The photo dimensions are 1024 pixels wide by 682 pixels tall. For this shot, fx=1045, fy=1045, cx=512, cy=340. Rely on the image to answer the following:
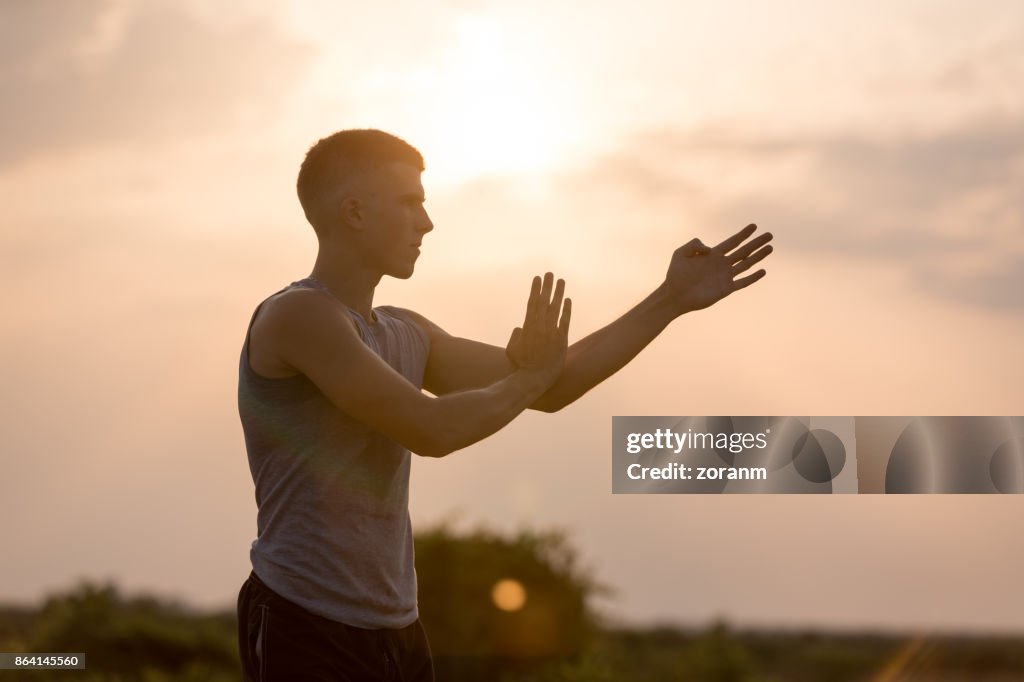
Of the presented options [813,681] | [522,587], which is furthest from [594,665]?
[813,681]

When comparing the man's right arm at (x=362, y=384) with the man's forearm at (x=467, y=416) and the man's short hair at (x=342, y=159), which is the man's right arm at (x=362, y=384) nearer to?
the man's forearm at (x=467, y=416)

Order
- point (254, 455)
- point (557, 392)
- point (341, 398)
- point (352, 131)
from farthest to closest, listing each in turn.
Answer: point (557, 392) → point (352, 131) → point (254, 455) → point (341, 398)

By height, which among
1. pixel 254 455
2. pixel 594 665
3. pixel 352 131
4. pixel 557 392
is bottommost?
pixel 594 665

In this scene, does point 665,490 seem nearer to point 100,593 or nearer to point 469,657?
point 469,657

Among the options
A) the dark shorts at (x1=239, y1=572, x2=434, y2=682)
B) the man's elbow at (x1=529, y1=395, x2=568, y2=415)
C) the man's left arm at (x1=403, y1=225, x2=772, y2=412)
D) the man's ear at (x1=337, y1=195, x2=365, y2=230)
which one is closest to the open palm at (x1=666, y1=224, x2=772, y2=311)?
the man's left arm at (x1=403, y1=225, x2=772, y2=412)

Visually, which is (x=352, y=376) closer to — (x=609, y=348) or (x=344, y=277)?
(x=344, y=277)

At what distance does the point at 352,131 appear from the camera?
3928 millimetres

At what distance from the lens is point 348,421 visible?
3576 mm

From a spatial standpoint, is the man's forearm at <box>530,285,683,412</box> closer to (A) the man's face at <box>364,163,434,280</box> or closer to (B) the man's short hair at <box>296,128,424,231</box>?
(A) the man's face at <box>364,163,434,280</box>

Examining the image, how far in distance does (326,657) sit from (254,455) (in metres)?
0.74

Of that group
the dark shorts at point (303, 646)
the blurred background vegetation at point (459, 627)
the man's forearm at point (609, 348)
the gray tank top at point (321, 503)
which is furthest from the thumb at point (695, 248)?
the blurred background vegetation at point (459, 627)

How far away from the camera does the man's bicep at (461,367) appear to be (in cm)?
426

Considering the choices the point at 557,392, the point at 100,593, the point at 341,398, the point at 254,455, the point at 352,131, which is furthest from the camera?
the point at 100,593

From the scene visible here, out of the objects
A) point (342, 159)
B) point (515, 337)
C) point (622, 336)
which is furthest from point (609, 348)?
point (342, 159)
